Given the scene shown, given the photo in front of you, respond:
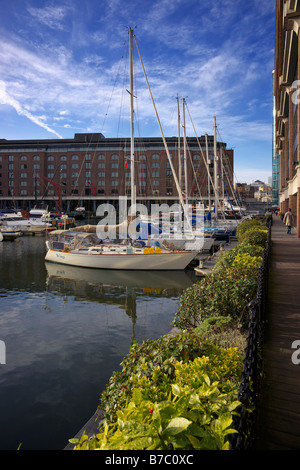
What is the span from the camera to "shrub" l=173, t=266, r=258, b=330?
744 cm

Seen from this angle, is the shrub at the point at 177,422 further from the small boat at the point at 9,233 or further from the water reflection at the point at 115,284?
the small boat at the point at 9,233

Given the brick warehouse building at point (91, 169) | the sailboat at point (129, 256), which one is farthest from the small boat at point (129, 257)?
the brick warehouse building at point (91, 169)

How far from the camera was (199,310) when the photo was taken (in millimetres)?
7699

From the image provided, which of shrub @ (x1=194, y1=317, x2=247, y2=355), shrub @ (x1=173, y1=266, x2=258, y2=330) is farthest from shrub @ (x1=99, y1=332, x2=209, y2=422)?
shrub @ (x1=173, y1=266, x2=258, y2=330)

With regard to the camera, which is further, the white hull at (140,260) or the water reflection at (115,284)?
the white hull at (140,260)

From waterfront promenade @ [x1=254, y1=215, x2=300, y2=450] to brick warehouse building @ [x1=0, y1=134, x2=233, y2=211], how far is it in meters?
89.3

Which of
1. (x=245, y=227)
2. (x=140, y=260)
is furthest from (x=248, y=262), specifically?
(x=245, y=227)

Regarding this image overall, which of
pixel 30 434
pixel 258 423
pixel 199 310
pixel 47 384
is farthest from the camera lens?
pixel 47 384

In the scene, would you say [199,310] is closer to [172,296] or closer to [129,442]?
[129,442]

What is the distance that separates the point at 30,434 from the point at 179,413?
576cm

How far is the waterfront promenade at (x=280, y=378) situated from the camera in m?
3.61

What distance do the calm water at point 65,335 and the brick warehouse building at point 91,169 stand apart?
76.6 meters
